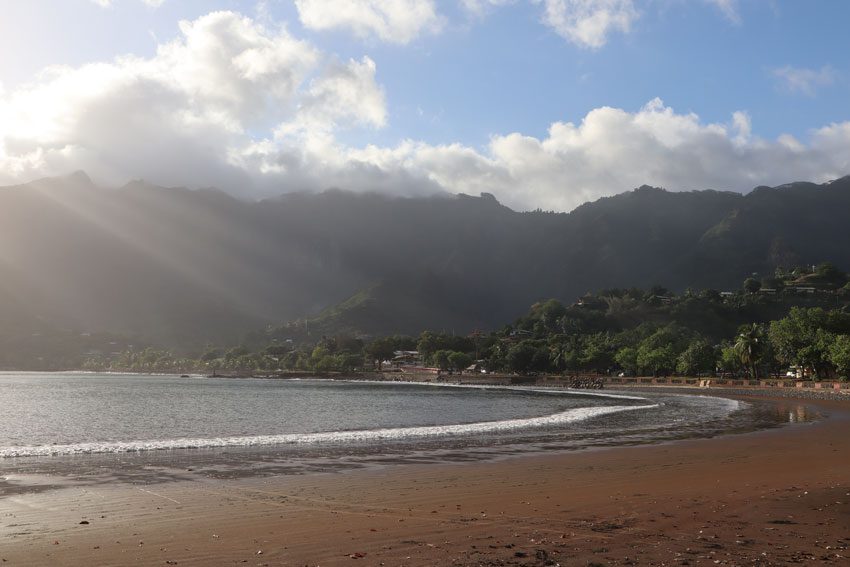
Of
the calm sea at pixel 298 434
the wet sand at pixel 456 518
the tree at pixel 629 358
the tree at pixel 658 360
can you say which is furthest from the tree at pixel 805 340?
the wet sand at pixel 456 518

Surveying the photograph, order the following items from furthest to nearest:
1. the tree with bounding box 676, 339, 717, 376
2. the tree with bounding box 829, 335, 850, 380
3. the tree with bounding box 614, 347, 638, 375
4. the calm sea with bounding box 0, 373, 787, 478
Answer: the tree with bounding box 614, 347, 638, 375
the tree with bounding box 676, 339, 717, 376
the tree with bounding box 829, 335, 850, 380
the calm sea with bounding box 0, 373, 787, 478

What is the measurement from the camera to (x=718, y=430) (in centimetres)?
3325

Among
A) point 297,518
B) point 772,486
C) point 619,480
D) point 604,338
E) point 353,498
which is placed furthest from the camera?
point 604,338

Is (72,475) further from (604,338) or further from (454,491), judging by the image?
(604,338)

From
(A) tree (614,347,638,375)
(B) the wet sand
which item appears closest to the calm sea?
(B) the wet sand

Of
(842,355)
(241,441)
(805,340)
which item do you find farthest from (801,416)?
(805,340)

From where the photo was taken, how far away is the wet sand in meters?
10.0

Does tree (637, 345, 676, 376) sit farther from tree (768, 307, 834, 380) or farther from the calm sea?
the calm sea

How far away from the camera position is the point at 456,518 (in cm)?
1278

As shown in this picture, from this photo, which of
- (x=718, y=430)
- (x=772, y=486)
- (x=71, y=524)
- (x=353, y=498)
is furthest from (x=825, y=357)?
(x=71, y=524)

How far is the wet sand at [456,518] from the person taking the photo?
10.0m

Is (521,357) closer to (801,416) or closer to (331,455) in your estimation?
(801,416)

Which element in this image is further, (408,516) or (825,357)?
(825,357)

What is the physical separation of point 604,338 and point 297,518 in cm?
16426
